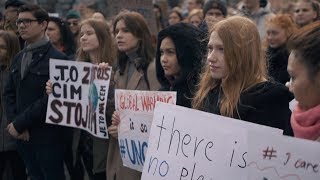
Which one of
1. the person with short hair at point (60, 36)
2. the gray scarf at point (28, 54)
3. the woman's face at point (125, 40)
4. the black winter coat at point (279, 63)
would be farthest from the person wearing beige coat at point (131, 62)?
the person with short hair at point (60, 36)

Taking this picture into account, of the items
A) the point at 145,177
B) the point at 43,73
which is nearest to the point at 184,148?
the point at 145,177

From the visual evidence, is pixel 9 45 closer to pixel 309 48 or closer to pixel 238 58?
pixel 238 58

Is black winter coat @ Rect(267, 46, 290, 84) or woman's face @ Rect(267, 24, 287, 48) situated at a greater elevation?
woman's face @ Rect(267, 24, 287, 48)

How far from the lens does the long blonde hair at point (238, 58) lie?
134 inches

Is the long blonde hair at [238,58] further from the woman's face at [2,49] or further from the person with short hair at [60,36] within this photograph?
the person with short hair at [60,36]

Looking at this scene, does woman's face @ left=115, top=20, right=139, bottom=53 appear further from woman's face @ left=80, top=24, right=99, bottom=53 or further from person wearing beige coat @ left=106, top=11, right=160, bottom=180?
woman's face @ left=80, top=24, right=99, bottom=53

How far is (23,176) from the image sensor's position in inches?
262

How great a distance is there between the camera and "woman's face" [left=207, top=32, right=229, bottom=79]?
3430mm

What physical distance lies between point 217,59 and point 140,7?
3932mm

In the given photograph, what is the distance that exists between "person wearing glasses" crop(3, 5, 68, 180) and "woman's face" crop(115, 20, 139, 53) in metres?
1.00

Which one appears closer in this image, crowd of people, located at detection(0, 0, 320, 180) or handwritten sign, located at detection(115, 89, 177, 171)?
crowd of people, located at detection(0, 0, 320, 180)

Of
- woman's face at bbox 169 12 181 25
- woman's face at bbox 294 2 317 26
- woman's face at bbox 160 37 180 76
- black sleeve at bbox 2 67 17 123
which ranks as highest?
woman's face at bbox 294 2 317 26

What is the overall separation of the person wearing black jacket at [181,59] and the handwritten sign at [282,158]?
1523 millimetres

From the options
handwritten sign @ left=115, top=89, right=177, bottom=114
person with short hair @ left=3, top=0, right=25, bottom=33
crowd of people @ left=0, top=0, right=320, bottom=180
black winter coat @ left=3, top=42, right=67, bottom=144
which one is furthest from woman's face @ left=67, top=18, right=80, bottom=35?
handwritten sign @ left=115, top=89, right=177, bottom=114
